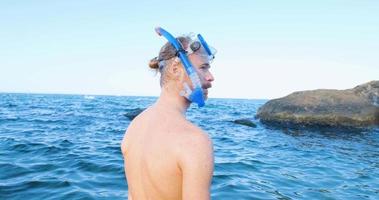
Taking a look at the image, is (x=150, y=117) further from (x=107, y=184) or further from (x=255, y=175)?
(x=255, y=175)

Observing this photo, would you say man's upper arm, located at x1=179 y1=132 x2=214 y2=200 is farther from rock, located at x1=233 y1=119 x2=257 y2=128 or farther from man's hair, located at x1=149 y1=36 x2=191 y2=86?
rock, located at x1=233 y1=119 x2=257 y2=128

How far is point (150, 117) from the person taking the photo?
2518 mm

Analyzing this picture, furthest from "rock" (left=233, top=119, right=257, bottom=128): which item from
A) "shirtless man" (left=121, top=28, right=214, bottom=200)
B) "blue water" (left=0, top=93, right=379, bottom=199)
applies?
"shirtless man" (left=121, top=28, right=214, bottom=200)

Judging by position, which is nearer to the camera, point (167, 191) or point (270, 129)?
point (167, 191)

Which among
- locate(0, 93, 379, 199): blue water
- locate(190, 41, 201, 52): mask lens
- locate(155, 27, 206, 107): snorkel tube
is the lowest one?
locate(0, 93, 379, 199): blue water

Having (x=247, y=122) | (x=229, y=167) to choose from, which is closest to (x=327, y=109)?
(x=247, y=122)

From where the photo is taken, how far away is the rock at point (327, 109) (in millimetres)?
20891

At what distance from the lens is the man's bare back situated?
2076 millimetres

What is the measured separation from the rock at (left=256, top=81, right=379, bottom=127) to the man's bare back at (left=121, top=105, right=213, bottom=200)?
2029 cm

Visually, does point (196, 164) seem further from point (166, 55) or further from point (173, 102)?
point (166, 55)

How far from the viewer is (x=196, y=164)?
2.05 metres

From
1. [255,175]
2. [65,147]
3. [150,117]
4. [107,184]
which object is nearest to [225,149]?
[255,175]

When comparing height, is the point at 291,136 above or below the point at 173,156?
below

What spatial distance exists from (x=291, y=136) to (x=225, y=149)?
5253 mm
